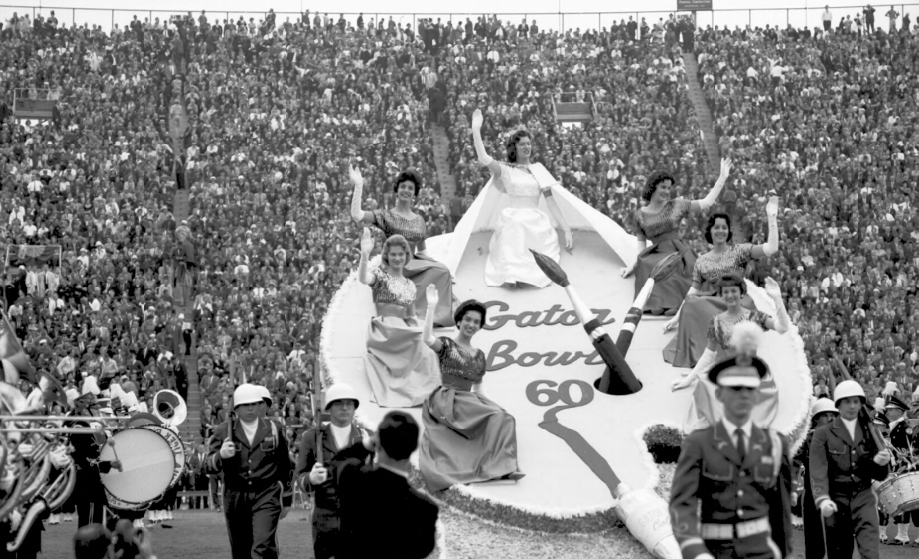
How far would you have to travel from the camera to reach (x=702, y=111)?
1329 inches

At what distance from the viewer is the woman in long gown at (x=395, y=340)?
11336 millimetres

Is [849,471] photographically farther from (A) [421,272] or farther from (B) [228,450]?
(B) [228,450]

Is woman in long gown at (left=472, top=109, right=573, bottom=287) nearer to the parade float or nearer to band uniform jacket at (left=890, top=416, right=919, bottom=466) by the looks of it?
the parade float

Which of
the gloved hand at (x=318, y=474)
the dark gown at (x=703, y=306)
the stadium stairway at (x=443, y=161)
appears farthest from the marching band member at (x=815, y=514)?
the stadium stairway at (x=443, y=161)

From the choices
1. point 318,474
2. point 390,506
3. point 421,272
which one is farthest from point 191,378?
point 390,506

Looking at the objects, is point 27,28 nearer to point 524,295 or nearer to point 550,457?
point 524,295

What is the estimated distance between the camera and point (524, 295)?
517 inches

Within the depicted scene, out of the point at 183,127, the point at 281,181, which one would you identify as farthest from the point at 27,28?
the point at 281,181

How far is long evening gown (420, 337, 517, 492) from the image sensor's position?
10.3m

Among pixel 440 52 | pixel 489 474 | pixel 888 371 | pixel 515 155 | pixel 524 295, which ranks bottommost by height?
pixel 888 371

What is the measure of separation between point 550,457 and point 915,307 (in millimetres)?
15111

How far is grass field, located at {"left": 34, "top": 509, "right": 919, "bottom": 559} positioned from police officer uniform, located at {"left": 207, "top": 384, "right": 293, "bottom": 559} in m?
1.25

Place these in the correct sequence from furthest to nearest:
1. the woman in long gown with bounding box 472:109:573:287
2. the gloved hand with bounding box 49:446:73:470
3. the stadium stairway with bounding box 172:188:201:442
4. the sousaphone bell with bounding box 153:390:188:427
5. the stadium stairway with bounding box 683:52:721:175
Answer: the stadium stairway with bounding box 683:52:721:175
the stadium stairway with bounding box 172:188:201:442
the sousaphone bell with bounding box 153:390:188:427
the woman in long gown with bounding box 472:109:573:287
the gloved hand with bounding box 49:446:73:470

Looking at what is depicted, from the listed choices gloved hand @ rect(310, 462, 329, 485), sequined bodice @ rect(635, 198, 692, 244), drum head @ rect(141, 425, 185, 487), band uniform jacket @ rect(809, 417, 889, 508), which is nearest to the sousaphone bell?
drum head @ rect(141, 425, 185, 487)
